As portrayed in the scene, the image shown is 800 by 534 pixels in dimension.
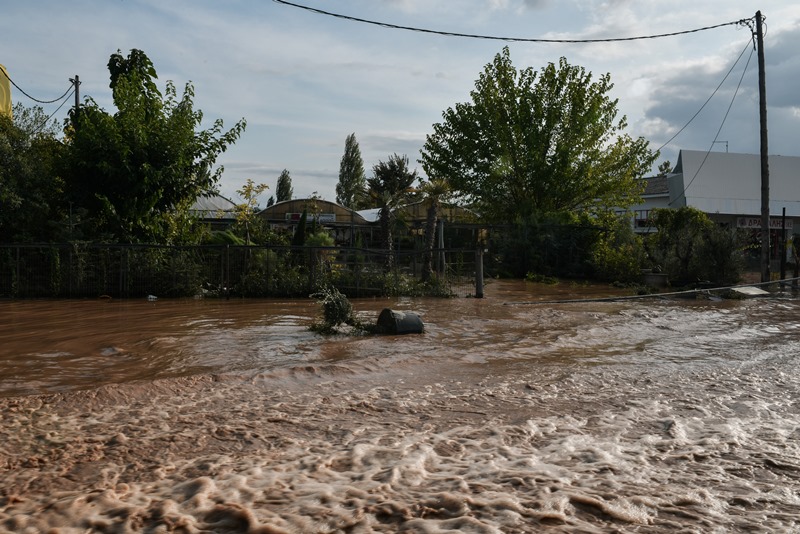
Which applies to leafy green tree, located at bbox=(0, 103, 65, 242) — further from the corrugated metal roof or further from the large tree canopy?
the large tree canopy

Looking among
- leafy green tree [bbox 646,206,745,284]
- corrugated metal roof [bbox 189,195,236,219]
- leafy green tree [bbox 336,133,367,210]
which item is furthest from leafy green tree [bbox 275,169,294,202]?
leafy green tree [bbox 646,206,745,284]

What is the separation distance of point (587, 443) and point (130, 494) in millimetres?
3104

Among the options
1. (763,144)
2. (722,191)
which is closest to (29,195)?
(763,144)

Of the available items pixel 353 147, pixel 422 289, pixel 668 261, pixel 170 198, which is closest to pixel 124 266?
pixel 170 198

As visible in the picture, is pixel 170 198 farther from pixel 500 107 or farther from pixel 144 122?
pixel 500 107

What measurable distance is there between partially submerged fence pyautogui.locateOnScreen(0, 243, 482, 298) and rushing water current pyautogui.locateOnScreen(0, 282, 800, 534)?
5.54 metres

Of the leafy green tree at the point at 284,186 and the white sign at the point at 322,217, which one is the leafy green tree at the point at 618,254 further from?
the leafy green tree at the point at 284,186

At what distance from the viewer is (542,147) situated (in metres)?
30.2

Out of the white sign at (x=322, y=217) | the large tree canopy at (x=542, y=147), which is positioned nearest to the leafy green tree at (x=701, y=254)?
the large tree canopy at (x=542, y=147)

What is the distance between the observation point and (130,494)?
160 inches

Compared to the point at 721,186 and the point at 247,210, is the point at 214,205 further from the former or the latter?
the point at 721,186

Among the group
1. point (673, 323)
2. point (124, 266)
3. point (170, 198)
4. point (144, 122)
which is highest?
point (144, 122)

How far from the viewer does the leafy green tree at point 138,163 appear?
55.3 feet

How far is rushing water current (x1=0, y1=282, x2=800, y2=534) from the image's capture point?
384cm
